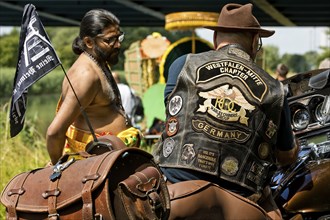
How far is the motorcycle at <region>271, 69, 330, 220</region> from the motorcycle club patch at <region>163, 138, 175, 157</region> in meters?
1.41

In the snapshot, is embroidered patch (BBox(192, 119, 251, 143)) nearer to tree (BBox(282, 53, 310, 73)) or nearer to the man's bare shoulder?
the man's bare shoulder

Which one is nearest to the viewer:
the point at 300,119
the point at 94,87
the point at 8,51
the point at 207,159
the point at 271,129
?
the point at 207,159

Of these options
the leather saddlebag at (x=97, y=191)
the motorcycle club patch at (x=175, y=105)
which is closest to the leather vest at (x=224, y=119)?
the motorcycle club patch at (x=175, y=105)

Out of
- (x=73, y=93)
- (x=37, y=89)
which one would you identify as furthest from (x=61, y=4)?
(x=37, y=89)

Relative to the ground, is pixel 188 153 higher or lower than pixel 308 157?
higher

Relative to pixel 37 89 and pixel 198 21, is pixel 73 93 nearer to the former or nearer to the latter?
pixel 198 21

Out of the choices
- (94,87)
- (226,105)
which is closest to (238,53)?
(226,105)

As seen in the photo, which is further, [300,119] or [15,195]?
[300,119]

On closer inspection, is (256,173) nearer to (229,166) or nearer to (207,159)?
(229,166)

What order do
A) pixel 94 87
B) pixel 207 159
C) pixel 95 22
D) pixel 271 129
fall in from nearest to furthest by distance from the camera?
pixel 207 159
pixel 271 129
pixel 94 87
pixel 95 22

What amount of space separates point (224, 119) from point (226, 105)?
0.08 metres

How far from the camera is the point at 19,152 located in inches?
459

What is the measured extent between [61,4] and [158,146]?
15.1 meters

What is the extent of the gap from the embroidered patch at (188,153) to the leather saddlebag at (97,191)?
0.24 m
